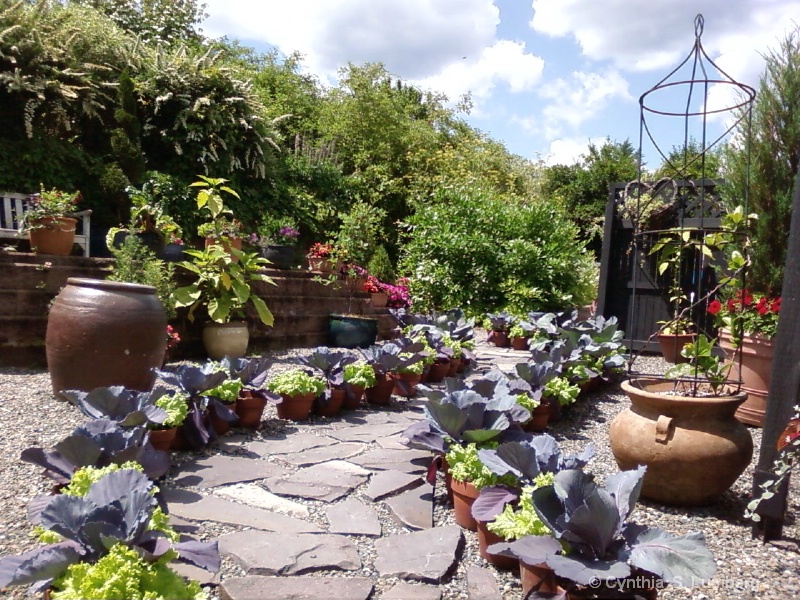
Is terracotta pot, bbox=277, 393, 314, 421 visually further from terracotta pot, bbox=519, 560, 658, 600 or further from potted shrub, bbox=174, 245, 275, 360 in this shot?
terracotta pot, bbox=519, 560, 658, 600

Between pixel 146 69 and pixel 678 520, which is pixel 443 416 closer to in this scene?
pixel 678 520

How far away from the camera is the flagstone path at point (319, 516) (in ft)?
6.32

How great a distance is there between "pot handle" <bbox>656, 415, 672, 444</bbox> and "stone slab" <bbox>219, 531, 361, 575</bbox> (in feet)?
4.34

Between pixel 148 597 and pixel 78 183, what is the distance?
21.5 ft

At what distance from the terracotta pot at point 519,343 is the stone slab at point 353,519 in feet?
17.5

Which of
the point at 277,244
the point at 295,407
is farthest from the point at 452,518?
the point at 277,244

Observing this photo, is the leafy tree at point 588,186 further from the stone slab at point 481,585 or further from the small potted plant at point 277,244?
the stone slab at point 481,585

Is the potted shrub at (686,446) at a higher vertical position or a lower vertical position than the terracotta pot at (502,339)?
higher

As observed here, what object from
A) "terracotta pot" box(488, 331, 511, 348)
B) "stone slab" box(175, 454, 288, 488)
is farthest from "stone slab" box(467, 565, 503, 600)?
"terracotta pot" box(488, 331, 511, 348)

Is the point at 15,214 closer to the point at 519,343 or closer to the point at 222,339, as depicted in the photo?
the point at 222,339

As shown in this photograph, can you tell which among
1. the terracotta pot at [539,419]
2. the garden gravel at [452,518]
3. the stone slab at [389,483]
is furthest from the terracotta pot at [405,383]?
the stone slab at [389,483]

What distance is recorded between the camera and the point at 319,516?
8.16ft

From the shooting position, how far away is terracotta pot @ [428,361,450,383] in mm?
5410

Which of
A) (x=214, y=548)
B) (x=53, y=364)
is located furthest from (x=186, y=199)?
(x=214, y=548)
